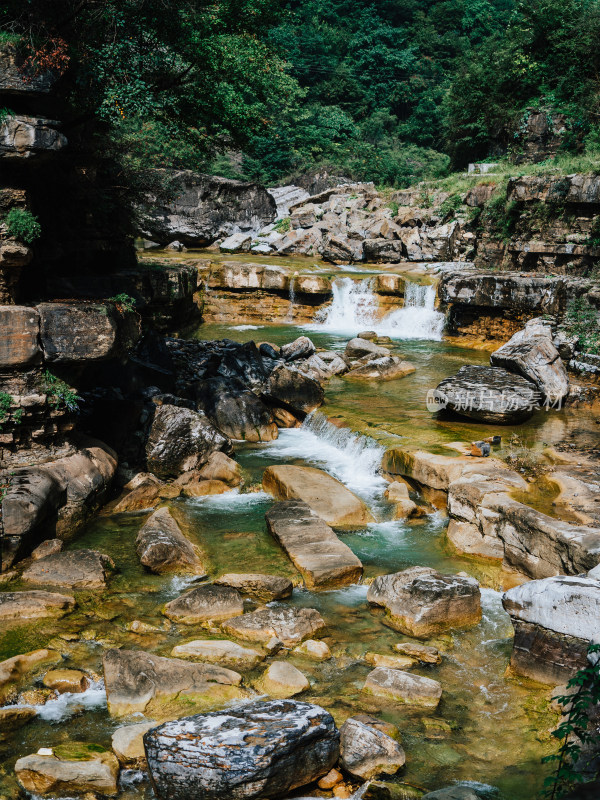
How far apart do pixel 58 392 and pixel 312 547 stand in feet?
10.4

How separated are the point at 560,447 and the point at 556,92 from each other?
19349 mm

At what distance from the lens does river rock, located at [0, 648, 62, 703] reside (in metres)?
4.53

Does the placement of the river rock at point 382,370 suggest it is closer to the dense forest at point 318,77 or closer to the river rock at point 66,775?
the dense forest at point 318,77

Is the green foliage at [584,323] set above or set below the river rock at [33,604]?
above

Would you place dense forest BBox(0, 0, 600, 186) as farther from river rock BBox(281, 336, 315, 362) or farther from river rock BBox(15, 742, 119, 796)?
river rock BBox(15, 742, 119, 796)

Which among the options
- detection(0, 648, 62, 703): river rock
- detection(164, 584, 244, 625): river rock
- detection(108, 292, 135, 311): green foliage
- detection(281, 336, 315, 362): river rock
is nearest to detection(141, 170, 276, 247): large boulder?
detection(281, 336, 315, 362): river rock

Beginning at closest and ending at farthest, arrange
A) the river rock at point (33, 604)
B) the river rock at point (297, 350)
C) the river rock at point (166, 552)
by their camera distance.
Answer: the river rock at point (33, 604), the river rock at point (166, 552), the river rock at point (297, 350)

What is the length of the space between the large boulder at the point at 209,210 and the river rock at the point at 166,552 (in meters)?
18.9

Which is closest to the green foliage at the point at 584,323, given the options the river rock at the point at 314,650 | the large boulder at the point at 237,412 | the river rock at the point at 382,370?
the river rock at the point at 382,370

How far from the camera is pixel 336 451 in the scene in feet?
30.8

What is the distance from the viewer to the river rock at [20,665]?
4527mm

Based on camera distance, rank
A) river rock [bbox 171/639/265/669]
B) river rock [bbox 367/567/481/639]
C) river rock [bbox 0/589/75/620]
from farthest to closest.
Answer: river rock [bbox 0/589/75/620] → river rock [bbox 367/567/481/639] → river rock [bbox 171/639/265/669]

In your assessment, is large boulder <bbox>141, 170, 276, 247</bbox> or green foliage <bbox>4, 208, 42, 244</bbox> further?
large boulder <bbox>141, 170, 276, 247</bbox>

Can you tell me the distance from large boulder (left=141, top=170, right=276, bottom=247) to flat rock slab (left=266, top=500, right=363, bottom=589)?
18602mm
